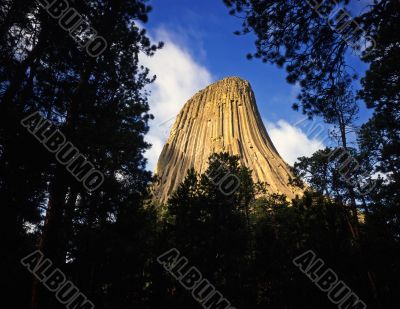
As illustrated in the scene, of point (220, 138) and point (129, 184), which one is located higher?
point (220, 138)

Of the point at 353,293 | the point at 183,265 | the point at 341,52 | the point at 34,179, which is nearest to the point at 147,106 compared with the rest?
the point at 183,265

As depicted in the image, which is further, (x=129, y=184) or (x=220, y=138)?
(x=220, y=138)

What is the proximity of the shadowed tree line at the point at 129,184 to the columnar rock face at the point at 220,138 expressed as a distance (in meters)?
35.0

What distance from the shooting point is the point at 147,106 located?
15.4 meters

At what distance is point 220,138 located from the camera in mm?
62406

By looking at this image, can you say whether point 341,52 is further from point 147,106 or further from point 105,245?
point 147,106

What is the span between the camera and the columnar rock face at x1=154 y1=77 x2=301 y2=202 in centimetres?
5480

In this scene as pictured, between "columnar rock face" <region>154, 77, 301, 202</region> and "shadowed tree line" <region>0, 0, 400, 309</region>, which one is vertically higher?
"columnar rock face" <region>154, 77, 301, 202</region>

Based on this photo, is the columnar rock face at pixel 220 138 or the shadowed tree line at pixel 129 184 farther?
the columnar rock face at pixel 220 138

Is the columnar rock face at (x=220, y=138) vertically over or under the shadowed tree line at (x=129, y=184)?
over

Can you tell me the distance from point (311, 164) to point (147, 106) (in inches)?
400

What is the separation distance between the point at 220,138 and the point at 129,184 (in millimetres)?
49637

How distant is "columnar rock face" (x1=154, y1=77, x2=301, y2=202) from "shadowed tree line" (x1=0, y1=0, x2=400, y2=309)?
3499 centimetres

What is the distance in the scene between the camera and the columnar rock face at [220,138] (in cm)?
5480
